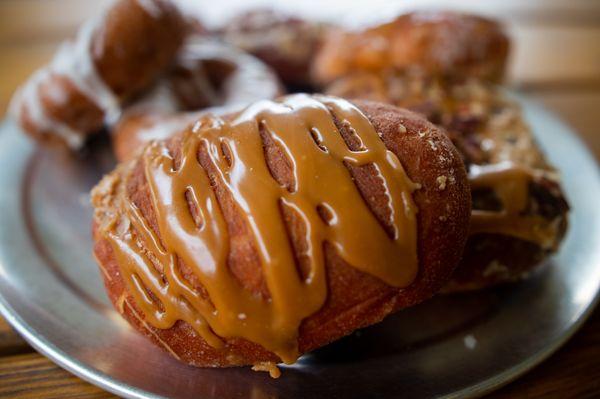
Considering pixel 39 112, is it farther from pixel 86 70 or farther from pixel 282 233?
pixel 282 233

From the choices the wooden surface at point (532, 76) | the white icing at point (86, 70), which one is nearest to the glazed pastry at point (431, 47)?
the wooden surface at point (532, 76)

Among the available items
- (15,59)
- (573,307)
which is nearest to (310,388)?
(573,307)

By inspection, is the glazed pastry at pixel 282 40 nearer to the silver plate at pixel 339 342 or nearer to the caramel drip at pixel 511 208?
the silver plate at pixel 339 342

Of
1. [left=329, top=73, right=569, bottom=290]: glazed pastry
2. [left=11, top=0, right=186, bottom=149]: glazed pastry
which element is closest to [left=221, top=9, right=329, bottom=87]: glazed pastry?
[left=11, top=0, right=186, bottom=149]: glazed pastry

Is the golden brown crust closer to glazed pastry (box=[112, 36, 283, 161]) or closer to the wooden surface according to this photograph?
glazed pastry (box=[112, 36, 283, 161])

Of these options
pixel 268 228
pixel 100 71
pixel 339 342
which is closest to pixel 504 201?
pixel 339 342

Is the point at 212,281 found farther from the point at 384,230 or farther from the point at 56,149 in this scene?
the point at 56,149
